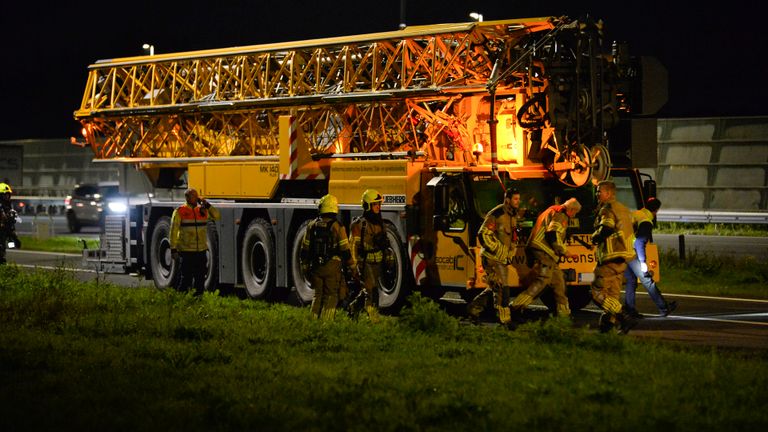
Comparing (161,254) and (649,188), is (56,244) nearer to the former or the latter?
(161,254)

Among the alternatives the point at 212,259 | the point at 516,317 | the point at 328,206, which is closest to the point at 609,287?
the point at 516,317

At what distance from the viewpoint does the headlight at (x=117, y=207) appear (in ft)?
82.3

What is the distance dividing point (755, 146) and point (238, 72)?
16761mm

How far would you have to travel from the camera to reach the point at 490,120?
17.9m

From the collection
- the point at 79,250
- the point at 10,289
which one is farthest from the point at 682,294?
the point at 79,250

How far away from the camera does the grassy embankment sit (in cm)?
989

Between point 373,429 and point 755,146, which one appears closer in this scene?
point 373,429

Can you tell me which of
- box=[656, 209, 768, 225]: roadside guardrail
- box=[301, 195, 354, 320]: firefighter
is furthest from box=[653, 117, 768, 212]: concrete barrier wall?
box=[301, 195, 354, 320]: firefighter

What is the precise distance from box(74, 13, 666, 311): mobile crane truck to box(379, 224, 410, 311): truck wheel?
0.09 ft

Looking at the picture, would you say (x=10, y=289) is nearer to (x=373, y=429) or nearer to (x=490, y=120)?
(x=490, y=120)

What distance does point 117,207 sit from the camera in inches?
993

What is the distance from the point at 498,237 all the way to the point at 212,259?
24.8 feet

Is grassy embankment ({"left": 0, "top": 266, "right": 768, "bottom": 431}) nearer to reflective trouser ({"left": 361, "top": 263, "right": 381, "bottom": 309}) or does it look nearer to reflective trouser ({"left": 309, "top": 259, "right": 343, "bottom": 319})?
reflective trouser ({"left": 309, "top": 259, "right": 343, "bottom": 319})

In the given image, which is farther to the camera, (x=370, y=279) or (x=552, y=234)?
(x=370, y=279)
